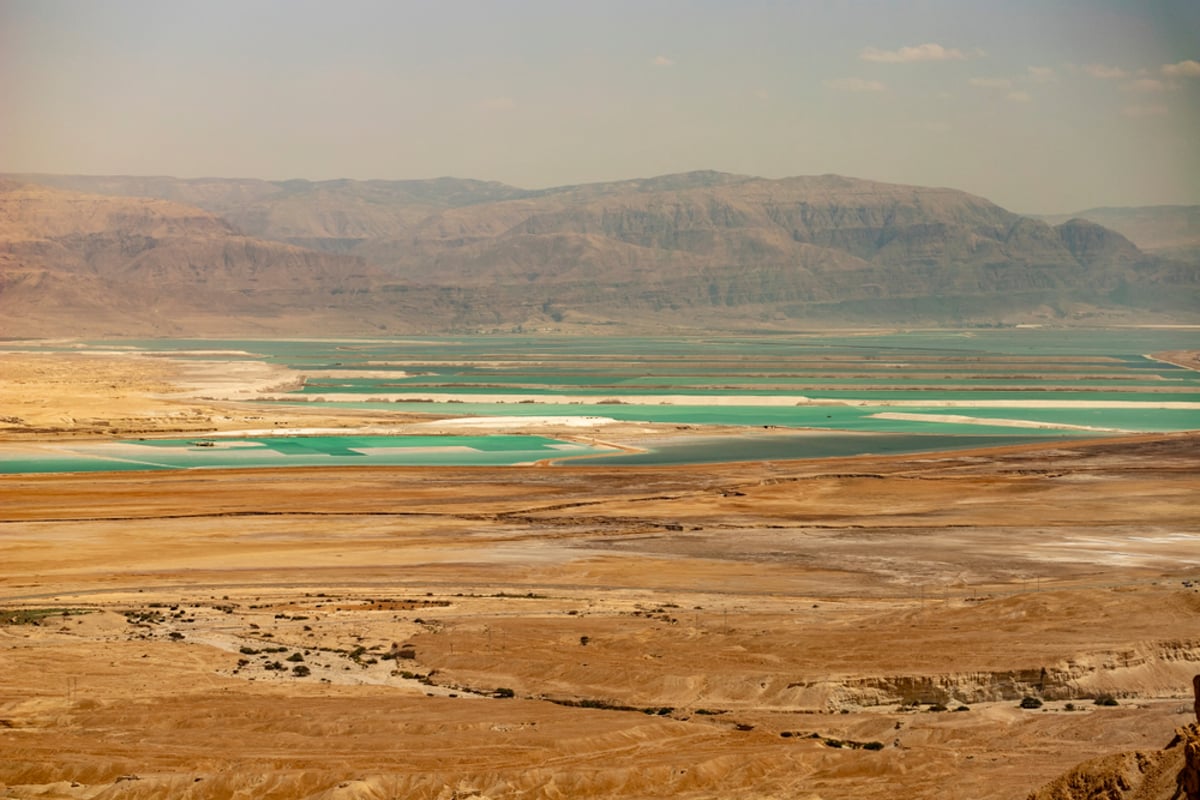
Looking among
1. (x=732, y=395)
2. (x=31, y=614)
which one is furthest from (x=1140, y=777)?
(x=732, y=395)

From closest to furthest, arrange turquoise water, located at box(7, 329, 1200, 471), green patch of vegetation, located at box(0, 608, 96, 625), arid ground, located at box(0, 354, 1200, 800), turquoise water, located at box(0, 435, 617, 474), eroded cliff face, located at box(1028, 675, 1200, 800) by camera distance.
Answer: eroded cliff face, located at box(1028, 675, 1200, 800)
arid ground, located at box(0, 354, 1200, 800)
green patch of vegetation, located at box(0, 608, 96, 625)
turquoise water, located at box(0, 435, 617, 474)
turquoise water, located at box(7, 329, 1200, 471)

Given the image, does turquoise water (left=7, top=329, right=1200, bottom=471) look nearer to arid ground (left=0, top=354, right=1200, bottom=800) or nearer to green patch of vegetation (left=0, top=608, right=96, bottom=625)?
arid ground (left=0, top=354, right=1200, bottom=800)

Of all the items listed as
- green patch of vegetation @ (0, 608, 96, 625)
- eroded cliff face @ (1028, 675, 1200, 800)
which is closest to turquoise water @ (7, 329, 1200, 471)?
green patch of vegetation @ (0, 608, 96, 625)

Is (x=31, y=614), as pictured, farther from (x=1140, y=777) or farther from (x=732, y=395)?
(x=732, y=395)

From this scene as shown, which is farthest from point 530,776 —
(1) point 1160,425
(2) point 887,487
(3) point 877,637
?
(1) point 1160,425

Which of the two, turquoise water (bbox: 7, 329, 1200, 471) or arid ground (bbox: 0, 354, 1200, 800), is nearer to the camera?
arid ground (bbox: 0, 354, 1200, 800)

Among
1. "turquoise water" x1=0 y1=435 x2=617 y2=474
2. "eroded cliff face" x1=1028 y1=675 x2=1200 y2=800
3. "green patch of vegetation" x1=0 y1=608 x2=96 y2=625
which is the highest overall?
"eroded cliff face" x1=1028 y1=675 x2=1200 y2=800

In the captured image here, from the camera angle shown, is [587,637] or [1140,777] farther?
[587,637]

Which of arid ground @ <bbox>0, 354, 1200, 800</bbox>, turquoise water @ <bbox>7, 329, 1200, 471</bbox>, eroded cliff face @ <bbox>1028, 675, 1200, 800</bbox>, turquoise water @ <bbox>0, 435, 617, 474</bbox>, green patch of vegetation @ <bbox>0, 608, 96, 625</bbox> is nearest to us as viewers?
eroded cliff face @ <bbox>1028, 675, 1200, 800</bbox>

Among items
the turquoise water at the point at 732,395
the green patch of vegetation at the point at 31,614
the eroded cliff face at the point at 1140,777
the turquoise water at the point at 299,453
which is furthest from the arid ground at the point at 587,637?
the turquoise water at the point at 732,395
